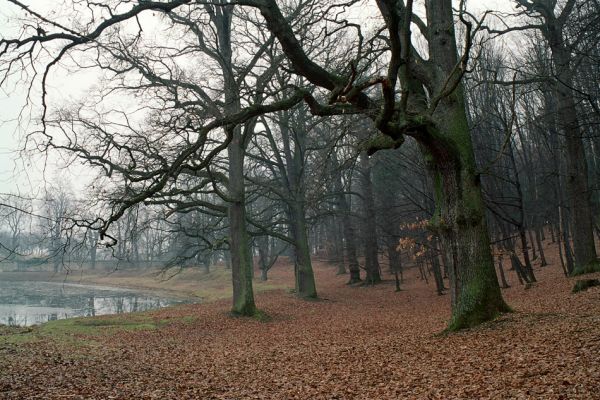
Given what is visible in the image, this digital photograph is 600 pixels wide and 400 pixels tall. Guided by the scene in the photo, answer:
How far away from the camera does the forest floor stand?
18.6ft

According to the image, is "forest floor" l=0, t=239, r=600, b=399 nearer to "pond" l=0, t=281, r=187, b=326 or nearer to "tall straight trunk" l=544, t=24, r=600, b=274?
"tall straight trunk" l=544, t=24, r=600, b=274

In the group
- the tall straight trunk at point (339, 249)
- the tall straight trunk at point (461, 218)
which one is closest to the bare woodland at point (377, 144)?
the tall straight trunk at point (461, 218)

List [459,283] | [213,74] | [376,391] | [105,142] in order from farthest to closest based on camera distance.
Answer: [213,74] < [105,142] < [459,283] < [376,391]

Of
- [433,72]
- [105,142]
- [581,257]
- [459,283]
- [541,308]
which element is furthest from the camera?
[105,142]

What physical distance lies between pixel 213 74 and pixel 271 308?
9.61 m

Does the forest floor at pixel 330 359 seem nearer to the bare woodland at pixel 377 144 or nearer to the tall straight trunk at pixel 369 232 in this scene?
the bare woodland at pixel 377 144

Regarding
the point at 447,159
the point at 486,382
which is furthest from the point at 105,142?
the point at 486,382

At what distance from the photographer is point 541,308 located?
1058cm

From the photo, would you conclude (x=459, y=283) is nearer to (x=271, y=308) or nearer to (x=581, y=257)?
(x=581, y=257)

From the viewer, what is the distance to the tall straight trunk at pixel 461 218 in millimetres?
8562

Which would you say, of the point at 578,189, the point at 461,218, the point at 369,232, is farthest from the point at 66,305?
the point at 578,189

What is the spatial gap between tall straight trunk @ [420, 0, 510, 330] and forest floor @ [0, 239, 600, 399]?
42 cm

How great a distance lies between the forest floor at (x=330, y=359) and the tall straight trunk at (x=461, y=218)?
422 mm

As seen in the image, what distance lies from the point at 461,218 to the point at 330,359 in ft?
11.7
